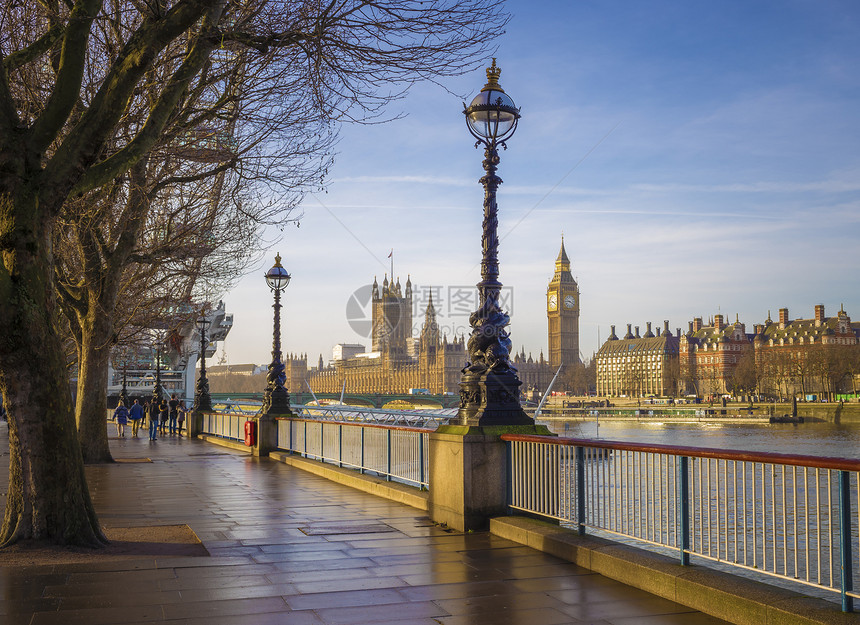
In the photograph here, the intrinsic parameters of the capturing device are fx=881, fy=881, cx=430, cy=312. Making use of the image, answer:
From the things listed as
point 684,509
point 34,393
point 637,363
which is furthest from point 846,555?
point 637,363

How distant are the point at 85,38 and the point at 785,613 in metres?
7.34

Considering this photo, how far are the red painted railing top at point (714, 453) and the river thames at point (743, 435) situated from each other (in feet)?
116

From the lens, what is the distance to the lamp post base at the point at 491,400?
9492 mm

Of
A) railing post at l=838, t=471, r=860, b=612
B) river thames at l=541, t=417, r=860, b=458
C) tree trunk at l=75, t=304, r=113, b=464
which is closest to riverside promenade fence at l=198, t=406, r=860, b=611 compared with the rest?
railing post at l=838, t=471, r=860, b=612

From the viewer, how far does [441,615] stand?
580 centimetres

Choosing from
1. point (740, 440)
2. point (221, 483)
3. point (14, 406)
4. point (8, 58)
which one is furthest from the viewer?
point (740, 440)

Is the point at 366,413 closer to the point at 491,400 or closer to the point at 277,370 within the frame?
the point at 277,370

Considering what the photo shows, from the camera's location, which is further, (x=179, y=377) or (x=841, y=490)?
(x=179, y=377)

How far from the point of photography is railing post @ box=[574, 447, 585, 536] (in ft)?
26.1

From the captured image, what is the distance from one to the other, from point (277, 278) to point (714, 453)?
16477mm

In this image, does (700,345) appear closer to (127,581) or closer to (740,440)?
(740,440)

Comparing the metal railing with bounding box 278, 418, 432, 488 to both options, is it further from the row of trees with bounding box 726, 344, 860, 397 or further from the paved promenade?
the row of trees with bounding box 726, 344, 860, 397

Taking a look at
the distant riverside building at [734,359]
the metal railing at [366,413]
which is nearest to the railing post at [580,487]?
the metal railing at [366,413]

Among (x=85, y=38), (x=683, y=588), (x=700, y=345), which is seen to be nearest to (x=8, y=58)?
(x=85, y=38)
